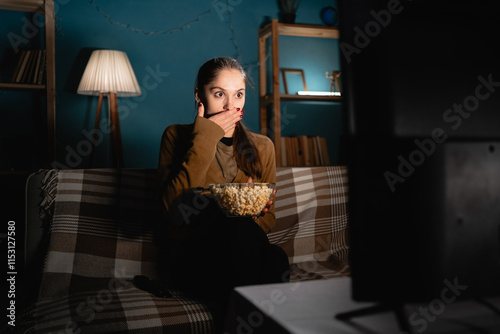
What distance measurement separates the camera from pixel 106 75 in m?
2.47

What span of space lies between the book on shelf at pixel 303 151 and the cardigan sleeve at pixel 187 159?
59.9 inches

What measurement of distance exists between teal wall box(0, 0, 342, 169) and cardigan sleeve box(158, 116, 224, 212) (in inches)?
56.8

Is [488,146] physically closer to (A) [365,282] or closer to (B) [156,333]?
(A) [365,282]

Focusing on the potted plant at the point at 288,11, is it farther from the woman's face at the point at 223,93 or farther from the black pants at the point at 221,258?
the black pants at the point at 221,258

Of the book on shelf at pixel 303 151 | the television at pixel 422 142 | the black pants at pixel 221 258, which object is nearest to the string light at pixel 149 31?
the book on shelf at pixel 303 151

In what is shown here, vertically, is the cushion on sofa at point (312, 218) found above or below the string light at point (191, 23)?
below

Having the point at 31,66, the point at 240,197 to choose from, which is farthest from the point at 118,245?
the point at 31,66

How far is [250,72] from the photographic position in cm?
308

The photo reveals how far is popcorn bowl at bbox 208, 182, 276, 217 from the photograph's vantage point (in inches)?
41.1

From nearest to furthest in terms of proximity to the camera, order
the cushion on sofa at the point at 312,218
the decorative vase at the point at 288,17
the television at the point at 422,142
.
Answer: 1. the television at the point at 422,142
2. the cushion on sofa at the point at 312,218
3. the decorative vase at the point at 288,17

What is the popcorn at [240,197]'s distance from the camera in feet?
3.42

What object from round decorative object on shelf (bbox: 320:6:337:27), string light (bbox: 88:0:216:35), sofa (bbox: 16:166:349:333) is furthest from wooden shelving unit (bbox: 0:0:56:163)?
round decorative object on shelf (bbox: 320:6:337:27)

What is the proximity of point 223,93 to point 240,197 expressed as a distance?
565mm

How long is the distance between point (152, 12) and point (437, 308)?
8.99 ft
